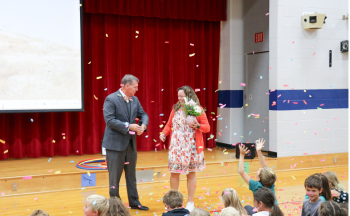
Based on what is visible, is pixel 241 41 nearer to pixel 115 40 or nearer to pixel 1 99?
pixel 115 40

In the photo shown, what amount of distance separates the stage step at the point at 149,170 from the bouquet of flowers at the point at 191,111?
1577 mm

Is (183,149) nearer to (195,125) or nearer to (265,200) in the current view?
(195,125)

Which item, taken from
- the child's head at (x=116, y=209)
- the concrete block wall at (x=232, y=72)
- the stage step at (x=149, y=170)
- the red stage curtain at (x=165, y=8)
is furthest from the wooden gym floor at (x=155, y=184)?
the red stage curtain at (x=165, y=8)

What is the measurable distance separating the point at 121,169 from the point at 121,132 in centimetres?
42

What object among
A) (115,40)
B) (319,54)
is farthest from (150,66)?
(319,54)

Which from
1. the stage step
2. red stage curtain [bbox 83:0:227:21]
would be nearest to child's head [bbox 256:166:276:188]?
the stage step

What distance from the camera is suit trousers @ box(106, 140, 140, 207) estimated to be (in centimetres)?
394

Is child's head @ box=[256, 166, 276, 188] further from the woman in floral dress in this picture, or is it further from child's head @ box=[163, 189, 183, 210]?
the woman in floral dress

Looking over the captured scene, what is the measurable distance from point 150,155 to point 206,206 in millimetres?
2265

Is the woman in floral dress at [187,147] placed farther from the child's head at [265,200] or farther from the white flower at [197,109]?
the child's head at [265,200]

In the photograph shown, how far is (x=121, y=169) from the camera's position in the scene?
401 cm

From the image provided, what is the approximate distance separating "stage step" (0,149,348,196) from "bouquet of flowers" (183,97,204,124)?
1.58m

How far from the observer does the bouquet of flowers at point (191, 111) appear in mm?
3941

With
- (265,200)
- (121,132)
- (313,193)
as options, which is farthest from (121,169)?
(313,193)
